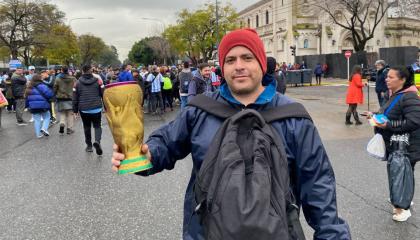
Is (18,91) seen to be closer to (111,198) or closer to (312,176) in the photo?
(111,198)

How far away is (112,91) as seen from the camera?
5.86 feet

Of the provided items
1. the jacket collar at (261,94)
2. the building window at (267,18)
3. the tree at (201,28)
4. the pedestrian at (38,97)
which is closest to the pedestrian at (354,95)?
the pedestrian at (38,97)

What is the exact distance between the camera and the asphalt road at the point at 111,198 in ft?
Result: 14.3

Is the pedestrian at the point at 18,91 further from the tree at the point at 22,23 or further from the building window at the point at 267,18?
the building window at the point at 267,18

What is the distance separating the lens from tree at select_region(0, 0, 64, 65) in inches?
1599

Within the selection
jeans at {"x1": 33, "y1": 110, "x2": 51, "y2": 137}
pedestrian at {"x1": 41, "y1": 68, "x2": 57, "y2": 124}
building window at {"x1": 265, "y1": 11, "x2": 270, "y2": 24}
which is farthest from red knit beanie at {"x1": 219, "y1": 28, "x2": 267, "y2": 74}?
building window at {"x1": 265, "y1": 11, "x2": 270, "y2": 24}

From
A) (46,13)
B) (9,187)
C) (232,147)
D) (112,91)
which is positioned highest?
(46,13)

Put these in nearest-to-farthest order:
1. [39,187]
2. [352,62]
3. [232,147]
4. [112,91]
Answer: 1. [232,147]
2. [112,91]
3. [39,187]
4. [352,62]

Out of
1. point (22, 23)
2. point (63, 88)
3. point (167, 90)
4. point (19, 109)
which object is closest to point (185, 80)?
point (63, 88)

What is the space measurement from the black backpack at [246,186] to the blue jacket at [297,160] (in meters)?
0.16

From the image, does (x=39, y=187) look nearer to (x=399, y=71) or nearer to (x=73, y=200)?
(x=73, y=200)

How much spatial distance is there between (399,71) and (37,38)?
4211 cm

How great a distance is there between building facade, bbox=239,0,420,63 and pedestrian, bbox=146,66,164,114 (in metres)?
38.9

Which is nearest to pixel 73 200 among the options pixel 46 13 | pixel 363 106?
pixel 363 106
